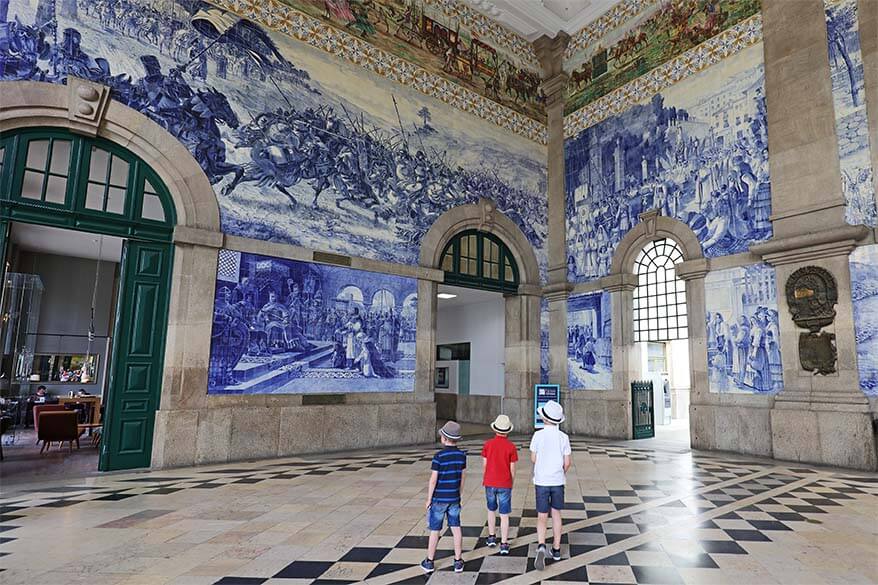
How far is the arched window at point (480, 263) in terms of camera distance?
1294 centimetres

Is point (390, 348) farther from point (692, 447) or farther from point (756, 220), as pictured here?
point (756, 220)

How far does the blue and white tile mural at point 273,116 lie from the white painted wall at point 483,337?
14.7ft

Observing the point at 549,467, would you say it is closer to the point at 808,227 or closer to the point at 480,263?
the point at 808,227

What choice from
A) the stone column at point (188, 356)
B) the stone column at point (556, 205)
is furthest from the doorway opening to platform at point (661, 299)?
the stone column at point (188, 356)

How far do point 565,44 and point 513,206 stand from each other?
5391 millimetres

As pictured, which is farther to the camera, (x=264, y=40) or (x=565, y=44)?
(x=565, y=44)

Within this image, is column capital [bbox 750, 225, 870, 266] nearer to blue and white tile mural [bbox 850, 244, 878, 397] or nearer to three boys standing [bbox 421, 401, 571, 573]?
blue and white tile mural [bbox 850, 244, 878, 397]

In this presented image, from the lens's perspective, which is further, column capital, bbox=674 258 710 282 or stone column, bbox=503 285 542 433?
stone column, bbox=503 285 542 433

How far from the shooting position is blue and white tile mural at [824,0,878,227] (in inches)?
359

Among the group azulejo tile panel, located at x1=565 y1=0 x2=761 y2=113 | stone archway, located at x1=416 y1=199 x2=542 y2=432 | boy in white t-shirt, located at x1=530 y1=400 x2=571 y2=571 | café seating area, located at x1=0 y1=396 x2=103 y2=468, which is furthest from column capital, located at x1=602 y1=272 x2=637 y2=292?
café seating area, located at x1=0 y1=396 x2=103 y2=468

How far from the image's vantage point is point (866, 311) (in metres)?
8.86

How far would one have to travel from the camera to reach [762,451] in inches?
389

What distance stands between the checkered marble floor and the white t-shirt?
2.41 ft

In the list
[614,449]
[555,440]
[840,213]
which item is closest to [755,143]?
[840,213]
